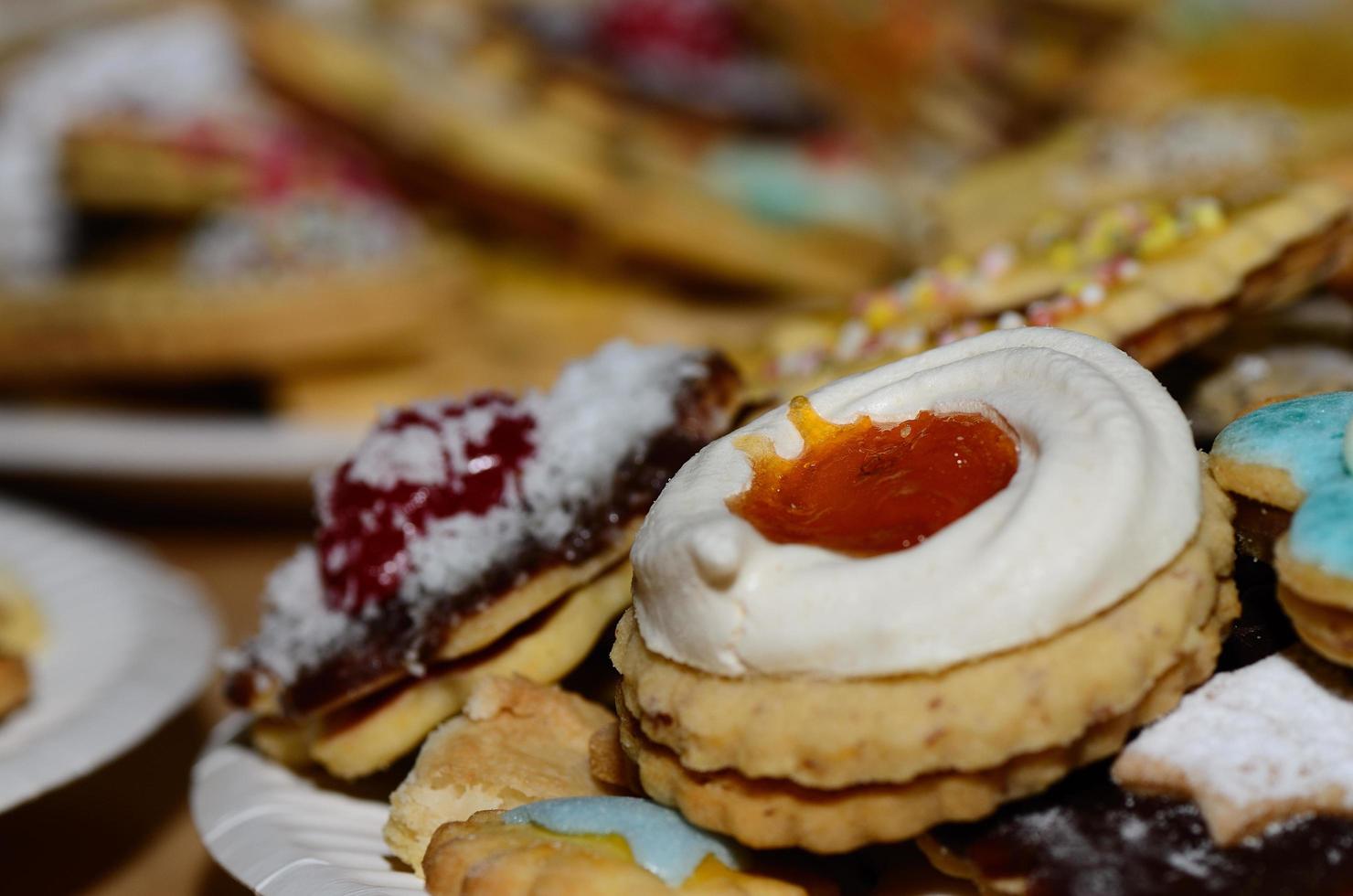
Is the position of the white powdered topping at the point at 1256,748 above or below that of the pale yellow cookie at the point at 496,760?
above

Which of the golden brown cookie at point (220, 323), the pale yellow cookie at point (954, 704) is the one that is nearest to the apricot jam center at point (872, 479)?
the pale yellow cookie at point (954, 704)

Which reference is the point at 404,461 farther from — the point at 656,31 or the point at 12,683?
the point at 656,31

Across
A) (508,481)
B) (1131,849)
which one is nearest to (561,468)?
(508,481)

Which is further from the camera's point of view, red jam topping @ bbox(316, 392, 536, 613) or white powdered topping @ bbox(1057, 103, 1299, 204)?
white powdered topping @ bbox(1057, 103, 1299, 204)

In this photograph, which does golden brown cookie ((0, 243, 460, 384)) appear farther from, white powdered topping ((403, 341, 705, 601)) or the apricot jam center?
the apricot jam center

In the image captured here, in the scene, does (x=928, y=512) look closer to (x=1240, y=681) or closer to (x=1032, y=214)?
(x=1240, y=681)

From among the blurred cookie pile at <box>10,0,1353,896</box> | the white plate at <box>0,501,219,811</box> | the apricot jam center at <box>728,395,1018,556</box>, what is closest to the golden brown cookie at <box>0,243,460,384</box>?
the blurred cookie pile at <box>10,0,1353,896</box>

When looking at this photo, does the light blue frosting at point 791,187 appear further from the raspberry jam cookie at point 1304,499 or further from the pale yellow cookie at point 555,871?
the pale yellow cookie at point 555,871
